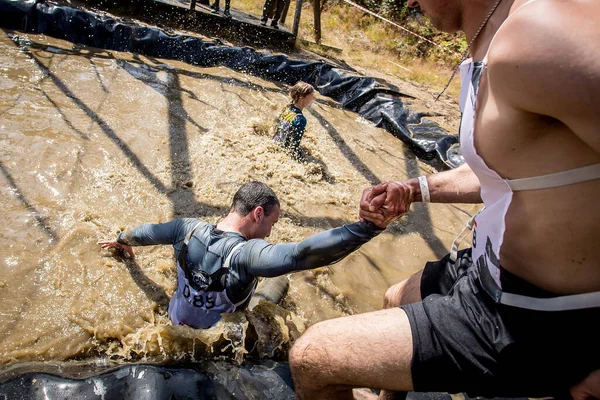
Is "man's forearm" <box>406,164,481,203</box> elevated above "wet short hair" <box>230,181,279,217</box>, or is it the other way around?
"man's forearm" <box>406,164,481,203</box>

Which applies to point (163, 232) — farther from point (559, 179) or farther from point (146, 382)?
point (559, 179)

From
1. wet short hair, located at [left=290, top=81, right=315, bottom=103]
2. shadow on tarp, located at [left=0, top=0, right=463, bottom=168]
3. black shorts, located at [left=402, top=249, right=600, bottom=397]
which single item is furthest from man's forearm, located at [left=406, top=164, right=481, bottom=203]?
shadow on tarp, located at [left=0, top=0, right=463, bottom=168]

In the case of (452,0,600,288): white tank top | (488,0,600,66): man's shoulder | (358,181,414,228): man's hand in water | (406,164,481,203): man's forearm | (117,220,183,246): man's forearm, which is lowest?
(117,220,183,246): man's forearm

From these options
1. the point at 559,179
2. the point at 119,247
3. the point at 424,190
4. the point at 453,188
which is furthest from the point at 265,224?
the point at 559,179

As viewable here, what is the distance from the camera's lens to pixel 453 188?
2.01 metres

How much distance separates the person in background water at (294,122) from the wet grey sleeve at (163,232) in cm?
285

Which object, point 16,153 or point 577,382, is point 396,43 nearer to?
point 16,153

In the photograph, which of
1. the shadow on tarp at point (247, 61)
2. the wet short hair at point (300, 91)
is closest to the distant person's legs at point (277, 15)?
the shadow on tarp at point (247, 61)

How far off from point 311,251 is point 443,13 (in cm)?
119

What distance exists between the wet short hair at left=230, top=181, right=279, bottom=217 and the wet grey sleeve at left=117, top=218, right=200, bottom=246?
0.29m

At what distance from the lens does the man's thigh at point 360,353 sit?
4.68 ft

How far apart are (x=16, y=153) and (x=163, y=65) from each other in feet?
12.0

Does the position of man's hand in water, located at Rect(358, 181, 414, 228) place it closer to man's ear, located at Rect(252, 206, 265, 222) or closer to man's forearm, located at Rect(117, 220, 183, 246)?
man's ear, located at Rect(252, 206, 265, 222)

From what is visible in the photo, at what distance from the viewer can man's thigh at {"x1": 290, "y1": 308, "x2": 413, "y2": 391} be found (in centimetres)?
143
